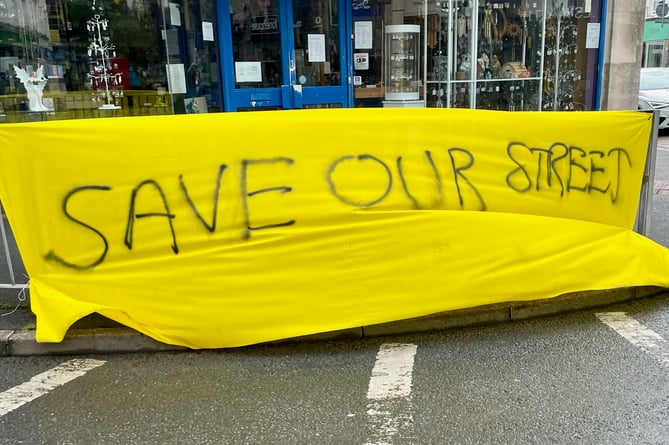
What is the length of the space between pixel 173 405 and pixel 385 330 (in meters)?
1.58

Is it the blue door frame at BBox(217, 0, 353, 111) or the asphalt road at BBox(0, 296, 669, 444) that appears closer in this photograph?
the asphalt road at BBox(0, 296, 669, 444)

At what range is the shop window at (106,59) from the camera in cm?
789

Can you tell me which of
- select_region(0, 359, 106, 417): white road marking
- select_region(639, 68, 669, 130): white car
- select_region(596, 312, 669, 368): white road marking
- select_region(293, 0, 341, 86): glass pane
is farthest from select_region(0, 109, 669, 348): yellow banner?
select_region(639, 68, 669, 130): white car

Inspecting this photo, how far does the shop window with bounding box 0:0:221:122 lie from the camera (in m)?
7.89

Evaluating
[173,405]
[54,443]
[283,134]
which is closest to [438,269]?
[283,134]

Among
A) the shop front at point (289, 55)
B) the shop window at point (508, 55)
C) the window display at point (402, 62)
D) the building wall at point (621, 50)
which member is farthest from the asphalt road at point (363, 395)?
the building wall at point (621, 50)

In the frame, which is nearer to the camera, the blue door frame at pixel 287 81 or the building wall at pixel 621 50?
the blue door frame at pixel 287 81

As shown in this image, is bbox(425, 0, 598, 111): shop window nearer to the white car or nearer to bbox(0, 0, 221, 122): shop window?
bbox(0, 0, 221, 122): shop window

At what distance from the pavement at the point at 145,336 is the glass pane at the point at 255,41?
5.13 m

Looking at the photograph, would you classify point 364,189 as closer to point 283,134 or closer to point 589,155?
point 283,134

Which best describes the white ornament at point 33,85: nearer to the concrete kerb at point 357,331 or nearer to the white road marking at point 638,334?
the concrete kerb at point 357,331

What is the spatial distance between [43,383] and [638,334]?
3.99m

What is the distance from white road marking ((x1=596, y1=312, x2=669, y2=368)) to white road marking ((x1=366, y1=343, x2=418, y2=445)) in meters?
1.50

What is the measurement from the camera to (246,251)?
4062 mm
